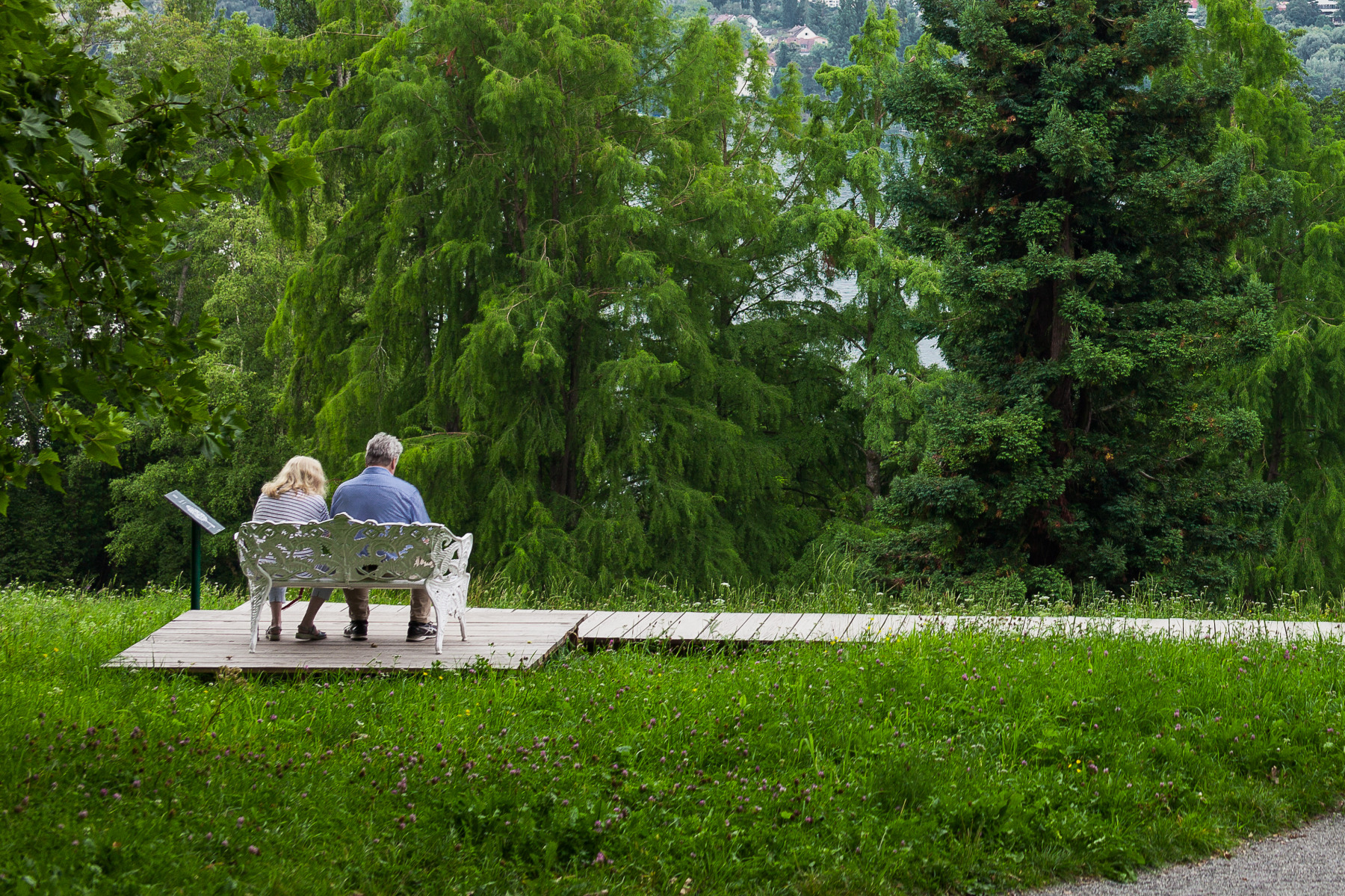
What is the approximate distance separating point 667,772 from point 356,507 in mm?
2769

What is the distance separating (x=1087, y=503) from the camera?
1373cm

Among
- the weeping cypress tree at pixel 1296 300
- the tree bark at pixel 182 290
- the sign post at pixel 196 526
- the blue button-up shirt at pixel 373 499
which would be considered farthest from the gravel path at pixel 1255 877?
the tree bark at pixel 182 290

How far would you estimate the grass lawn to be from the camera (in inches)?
151

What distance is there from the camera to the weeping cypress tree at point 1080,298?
1283 centimetres

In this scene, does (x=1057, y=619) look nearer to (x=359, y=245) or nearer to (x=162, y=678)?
(x=162, y=678)

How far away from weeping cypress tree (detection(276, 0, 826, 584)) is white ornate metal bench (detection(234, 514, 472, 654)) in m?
9.65

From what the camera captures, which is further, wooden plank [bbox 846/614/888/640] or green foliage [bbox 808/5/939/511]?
green foliage [bbox 808/5/939/511]

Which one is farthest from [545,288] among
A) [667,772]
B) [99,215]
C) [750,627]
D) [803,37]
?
[803,37]

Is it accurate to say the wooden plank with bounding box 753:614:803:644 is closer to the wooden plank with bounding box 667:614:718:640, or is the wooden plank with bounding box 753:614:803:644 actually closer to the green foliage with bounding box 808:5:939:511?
the wooden plank with bounding box 667:614:718:640

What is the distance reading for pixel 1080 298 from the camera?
1291cm

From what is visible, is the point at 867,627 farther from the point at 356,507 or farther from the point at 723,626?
the point at 356,507

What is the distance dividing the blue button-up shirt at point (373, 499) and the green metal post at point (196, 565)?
1509 mm

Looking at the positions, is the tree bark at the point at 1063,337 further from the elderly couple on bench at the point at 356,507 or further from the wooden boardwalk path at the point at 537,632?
the elderly couple on bench at the point at 356,507

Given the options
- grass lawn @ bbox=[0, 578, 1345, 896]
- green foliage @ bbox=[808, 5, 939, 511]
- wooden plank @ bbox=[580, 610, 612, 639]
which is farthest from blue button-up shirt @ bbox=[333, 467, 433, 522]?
green foliage @ bbox=[808, 5, 939, 511]
